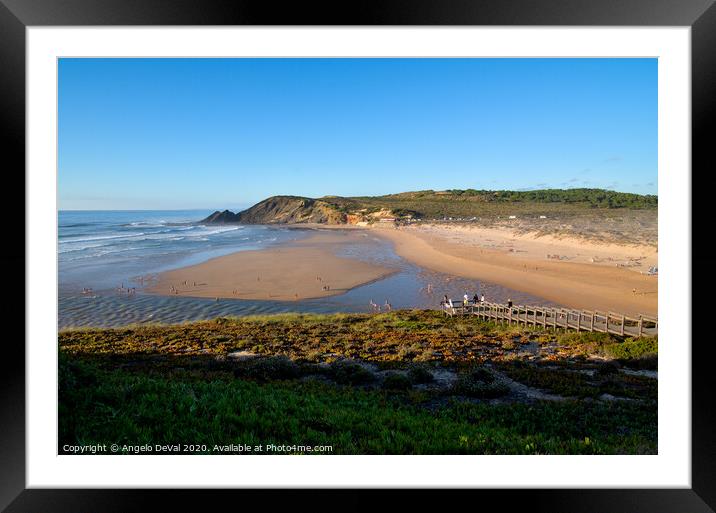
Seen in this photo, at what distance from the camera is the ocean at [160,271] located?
33.9 feet

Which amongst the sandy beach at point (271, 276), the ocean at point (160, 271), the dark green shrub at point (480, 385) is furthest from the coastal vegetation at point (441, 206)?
the dark green shrub at point (480, 385)

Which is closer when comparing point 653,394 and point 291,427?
point 291,427

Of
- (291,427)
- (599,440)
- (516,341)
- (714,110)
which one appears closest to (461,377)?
(599,440)

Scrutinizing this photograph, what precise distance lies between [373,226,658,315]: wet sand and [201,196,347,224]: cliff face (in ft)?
16.5

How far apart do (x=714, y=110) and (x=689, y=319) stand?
151cm

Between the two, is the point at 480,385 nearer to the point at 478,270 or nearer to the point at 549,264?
the point at 478,270

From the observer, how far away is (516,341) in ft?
25.3

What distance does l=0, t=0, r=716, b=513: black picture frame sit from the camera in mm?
2336

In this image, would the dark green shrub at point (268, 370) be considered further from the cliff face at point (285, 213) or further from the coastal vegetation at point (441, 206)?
the cliff face at point (285, 213)

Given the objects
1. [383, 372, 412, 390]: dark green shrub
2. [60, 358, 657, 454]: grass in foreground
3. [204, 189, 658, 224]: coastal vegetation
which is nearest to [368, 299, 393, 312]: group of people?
[383, 372, 412, 390]: dark green shrub
